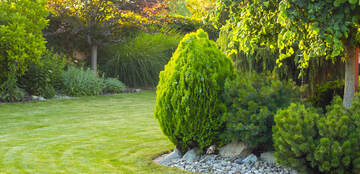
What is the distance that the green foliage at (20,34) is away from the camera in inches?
376

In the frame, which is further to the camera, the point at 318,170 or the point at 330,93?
the point at 330,93

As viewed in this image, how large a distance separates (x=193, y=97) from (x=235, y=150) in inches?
28.8

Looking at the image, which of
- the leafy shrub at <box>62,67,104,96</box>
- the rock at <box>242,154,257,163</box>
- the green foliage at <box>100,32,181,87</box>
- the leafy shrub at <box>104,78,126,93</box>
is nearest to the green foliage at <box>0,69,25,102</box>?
the leafy shrub at <box>62,67,104,96</box>

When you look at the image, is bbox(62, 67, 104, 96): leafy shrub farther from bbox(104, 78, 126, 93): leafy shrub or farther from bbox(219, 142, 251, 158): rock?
bbox(219, 142, 251, 158): rock

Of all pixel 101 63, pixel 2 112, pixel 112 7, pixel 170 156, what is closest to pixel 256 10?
pixel 170 156

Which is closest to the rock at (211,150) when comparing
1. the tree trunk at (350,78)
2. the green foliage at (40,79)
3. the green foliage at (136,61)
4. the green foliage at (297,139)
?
the green foliage at (297,139)

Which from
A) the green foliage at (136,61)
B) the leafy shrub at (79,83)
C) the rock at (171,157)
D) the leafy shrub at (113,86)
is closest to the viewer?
the rock at (171,157)

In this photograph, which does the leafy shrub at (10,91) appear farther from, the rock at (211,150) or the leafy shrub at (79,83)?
the rock at (211,150)

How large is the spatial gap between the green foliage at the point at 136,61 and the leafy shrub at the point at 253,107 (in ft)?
31.7

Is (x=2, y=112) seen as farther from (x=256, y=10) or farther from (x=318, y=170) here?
(x=318, y=170)

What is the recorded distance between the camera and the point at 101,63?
48.0 ft

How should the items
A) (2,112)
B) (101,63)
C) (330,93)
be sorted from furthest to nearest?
1. (101,63)
2. (2,112)
3. (330,93)

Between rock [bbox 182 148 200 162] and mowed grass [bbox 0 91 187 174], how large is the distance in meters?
0.36

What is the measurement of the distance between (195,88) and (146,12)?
9.69 metres
